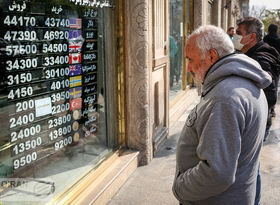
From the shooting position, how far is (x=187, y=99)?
7934mm

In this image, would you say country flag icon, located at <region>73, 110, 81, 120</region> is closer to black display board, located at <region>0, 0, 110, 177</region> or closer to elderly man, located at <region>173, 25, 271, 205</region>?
black display board, located at <region>0, 0, 110, 177</region>

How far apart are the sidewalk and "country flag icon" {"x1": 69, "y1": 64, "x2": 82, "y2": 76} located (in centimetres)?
131

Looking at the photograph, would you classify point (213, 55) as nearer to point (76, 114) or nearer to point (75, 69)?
point (75, 69)

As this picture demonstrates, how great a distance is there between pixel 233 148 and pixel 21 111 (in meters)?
1.59

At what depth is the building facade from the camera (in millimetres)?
2418

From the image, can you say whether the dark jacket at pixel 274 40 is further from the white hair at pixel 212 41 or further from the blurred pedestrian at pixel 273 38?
the white hair at pixel 212 41

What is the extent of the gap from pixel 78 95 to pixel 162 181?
141cm

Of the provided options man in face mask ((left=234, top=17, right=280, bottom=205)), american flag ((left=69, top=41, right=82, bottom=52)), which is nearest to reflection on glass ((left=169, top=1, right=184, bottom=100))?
man in face mask ((left=234, top=17, right=280, bottom=205))

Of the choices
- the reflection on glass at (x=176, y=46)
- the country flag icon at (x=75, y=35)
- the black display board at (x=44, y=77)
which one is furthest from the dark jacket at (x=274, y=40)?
the country flag icon at (x=75, y=35)

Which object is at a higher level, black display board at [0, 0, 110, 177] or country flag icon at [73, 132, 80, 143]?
black display board at [0, 0, 110, 177]

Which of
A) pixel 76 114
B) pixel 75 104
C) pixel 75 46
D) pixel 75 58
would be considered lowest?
pixel 76 114

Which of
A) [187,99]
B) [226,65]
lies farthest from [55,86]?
[187,99]

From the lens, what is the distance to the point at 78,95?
10.6ft

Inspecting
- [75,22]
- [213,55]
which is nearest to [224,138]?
[213,55]
